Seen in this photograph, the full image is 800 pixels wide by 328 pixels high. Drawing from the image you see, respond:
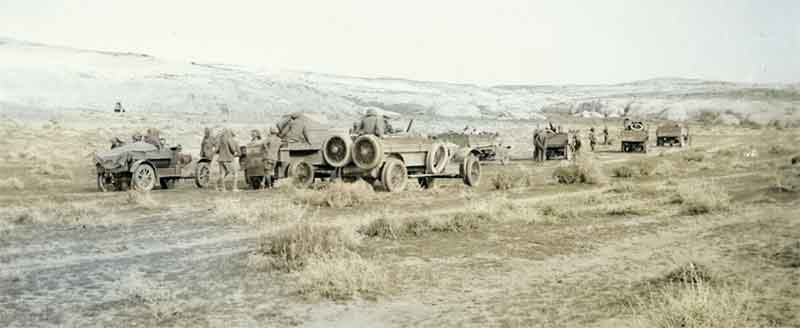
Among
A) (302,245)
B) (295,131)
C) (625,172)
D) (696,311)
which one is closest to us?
(696,311)

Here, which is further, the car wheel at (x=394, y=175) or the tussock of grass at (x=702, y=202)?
the car wheel at (x=394, y=175)

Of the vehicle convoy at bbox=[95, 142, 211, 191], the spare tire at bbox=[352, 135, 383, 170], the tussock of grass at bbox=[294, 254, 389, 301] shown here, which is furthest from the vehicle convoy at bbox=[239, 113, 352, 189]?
the tussock of grass at bbox=[294, 254, 389, 301]

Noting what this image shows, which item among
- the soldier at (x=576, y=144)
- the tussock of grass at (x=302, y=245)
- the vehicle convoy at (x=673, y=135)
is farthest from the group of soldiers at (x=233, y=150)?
the vehicle convoy at (x=673, y=135)

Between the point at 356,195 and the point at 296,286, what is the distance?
7.68 m

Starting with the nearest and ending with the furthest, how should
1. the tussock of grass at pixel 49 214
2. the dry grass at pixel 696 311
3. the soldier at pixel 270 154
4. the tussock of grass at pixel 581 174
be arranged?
the dry grass at pixel 696 311 → the tussock of grass at pixel 49 214 → the soldier at pixel 270 154 → the tussock of grass at pixel 581 174

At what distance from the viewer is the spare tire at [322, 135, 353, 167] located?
1741cm

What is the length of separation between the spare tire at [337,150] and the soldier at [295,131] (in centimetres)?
187

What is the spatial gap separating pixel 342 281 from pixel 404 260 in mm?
1974

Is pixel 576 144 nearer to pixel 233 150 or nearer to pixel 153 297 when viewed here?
pixel 233 150

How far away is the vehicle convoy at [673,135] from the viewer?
1692 inches

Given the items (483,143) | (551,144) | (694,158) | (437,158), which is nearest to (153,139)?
(437,158)

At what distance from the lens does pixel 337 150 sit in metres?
17.6

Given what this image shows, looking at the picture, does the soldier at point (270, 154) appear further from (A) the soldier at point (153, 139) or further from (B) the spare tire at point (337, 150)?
(A) the soldier at point (153, 139)

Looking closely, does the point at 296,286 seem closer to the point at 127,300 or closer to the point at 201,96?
the point at 127,300
